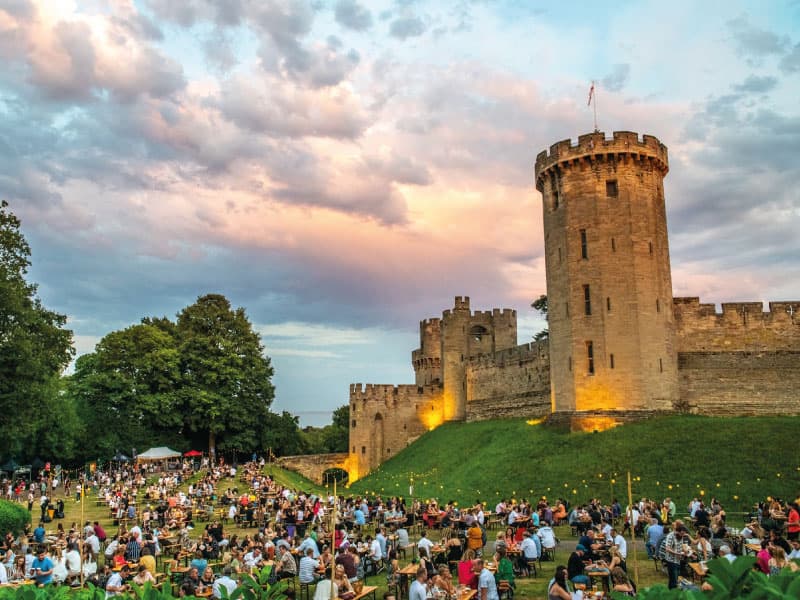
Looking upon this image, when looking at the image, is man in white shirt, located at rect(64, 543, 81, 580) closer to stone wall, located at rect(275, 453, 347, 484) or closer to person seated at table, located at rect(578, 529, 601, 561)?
person seated at table, located at rect(578, 529, 601, 561)

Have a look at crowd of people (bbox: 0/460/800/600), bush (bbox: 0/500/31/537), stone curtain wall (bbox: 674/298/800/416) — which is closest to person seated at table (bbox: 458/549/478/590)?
crowd of people (bbox: 0/460/800/600)

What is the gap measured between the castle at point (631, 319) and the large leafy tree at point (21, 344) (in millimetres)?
26562

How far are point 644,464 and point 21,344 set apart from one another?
28.3 meters

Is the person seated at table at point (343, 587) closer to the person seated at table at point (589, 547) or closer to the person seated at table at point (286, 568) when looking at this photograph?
the person seated at table at point (286, 568)

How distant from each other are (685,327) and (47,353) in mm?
34365

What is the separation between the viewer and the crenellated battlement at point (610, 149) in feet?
121

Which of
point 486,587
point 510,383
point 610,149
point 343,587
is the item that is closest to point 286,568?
point 343,587

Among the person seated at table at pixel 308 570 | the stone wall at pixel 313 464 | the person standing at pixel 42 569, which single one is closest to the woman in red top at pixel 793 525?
the person seated at table at pixel 308 570

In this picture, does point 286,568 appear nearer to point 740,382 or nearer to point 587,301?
point 587,301

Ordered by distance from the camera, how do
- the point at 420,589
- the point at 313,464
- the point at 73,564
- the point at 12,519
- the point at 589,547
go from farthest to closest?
the point at 313,464 → the point at 12,519 → the point at 73,564 → the point at 589,547 → the point at 420,589

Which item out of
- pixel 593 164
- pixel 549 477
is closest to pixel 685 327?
pixel 593 164

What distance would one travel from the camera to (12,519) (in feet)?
75.8

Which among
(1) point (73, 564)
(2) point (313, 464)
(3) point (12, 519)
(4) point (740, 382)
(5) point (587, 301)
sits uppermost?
(5) point (587, 301)

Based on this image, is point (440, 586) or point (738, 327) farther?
point (738, 327)
